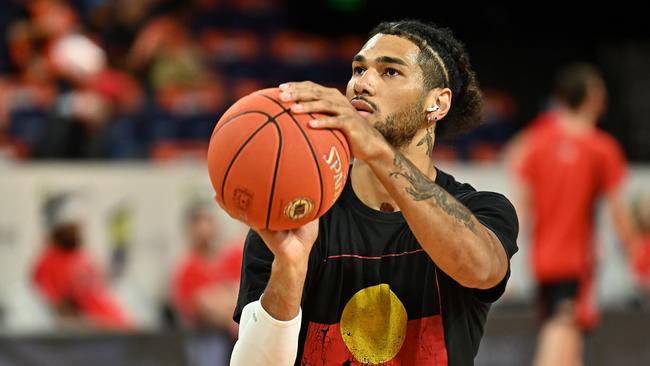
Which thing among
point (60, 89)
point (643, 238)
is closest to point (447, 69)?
point (60, 89)

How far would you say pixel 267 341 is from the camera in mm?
2805

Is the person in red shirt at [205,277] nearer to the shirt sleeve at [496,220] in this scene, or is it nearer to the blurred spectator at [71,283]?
the blurred spectator at [71,283]

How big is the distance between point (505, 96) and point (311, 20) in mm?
3111

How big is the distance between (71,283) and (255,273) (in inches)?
198

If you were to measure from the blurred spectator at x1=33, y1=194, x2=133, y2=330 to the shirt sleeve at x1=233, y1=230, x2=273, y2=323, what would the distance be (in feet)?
16.1

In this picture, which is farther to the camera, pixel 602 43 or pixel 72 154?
pixel 602 43

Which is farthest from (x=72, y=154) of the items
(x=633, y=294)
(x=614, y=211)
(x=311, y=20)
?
(x=311, y=20)

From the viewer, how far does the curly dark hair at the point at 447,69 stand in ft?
10.3

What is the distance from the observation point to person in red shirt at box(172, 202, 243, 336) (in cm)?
798

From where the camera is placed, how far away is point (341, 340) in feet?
9.77

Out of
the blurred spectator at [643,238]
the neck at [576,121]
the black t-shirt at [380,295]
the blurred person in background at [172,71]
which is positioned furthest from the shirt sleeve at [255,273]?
the blurred person in background at [172,71]

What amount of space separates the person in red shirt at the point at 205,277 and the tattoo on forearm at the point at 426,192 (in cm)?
528

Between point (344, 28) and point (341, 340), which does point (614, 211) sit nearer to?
point (341, 340)

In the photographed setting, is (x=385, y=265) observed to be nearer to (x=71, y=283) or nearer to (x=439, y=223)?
(x=439, y=223)
